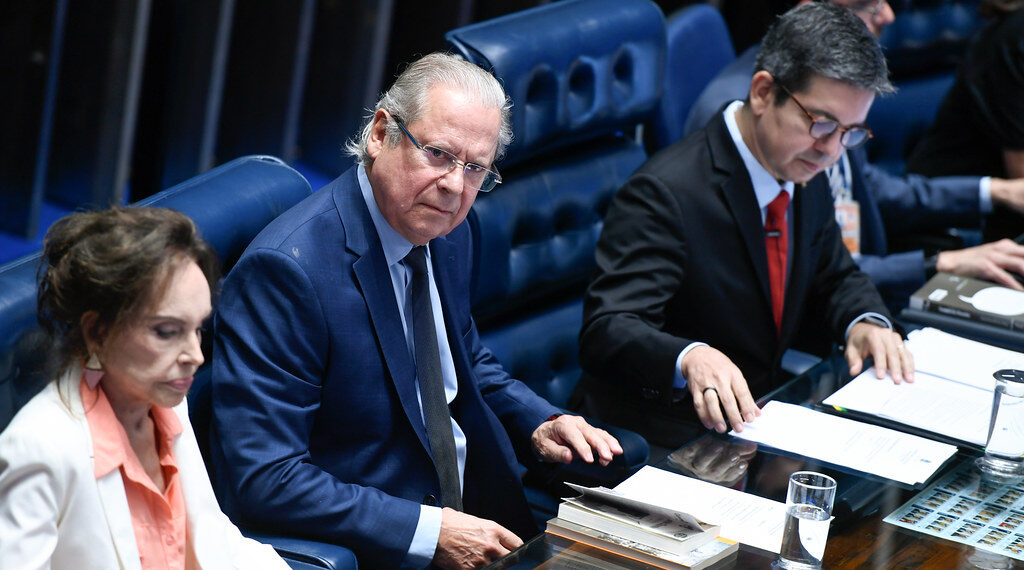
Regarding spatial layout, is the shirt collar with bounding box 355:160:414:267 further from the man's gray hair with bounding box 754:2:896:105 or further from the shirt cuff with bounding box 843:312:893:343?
the shirt cuff with bounding box 843:312:893:343

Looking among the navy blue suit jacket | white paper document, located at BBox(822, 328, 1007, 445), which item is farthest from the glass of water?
the navy blue suit jacket

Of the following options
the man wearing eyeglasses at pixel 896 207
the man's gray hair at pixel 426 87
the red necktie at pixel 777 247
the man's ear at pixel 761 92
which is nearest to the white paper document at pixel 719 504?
the man's gray hair at pixel 426 87

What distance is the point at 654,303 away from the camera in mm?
2539

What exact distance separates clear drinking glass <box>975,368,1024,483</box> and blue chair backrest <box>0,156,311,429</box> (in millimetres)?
1288

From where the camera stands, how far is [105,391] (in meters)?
1.46

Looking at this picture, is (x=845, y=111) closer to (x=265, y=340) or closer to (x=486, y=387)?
(x=486, y=387)

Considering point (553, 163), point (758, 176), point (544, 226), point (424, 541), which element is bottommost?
point (424, 541)

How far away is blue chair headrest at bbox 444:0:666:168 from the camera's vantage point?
2.61 meters

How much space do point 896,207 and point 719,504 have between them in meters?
2.07

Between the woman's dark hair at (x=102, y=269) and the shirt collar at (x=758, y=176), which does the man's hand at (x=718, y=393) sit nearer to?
the shirt collar at (x=758, y=176)

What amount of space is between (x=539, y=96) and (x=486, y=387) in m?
0.76

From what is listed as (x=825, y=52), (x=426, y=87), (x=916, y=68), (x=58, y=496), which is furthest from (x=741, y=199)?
(x=916, y=68)

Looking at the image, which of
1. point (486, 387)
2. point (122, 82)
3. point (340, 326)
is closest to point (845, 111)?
point (486, 387)

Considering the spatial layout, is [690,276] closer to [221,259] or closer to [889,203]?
[221,259]
